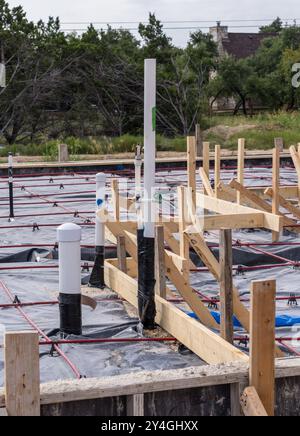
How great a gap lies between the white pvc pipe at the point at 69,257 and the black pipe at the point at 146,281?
472mm

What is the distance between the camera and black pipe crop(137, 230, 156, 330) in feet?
21.2

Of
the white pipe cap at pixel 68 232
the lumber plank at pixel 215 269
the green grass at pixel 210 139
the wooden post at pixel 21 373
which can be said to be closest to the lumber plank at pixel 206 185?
the lumber plank at pixel 215 269

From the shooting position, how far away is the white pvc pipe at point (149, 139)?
20.7ft

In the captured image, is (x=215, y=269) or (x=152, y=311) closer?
(x=152, y=311)

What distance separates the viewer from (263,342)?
15.6ft

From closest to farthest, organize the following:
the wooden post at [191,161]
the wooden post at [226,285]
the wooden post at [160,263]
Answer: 1. the wooden post at [226,285]
2. the wooden post at [160,263]
3. the wooden post at [191,161]

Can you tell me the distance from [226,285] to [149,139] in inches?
49.8

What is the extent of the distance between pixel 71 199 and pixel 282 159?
24.4ft

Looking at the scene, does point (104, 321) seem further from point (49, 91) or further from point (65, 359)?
point (49, 91)

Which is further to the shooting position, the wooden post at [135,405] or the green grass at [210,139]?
the green grass at [210,139]

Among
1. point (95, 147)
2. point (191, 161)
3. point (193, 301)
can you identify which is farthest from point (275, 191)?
point (95, 147)

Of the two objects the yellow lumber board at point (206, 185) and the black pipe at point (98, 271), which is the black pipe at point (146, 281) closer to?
the black pipe at point (98, 271)

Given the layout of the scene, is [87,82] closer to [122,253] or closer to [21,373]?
[122,253]
